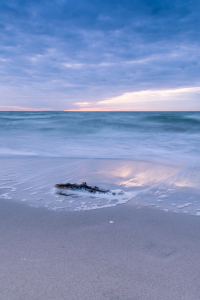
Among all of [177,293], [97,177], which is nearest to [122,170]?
[97,177]

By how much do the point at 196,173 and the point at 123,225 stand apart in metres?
2.56

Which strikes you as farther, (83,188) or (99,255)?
(83,188)

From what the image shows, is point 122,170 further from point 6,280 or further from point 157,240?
point 6,280

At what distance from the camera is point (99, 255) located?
5.35ft

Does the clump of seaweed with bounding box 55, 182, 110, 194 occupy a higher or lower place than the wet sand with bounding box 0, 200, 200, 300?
higher

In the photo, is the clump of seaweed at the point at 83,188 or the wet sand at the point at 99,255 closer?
the wet sand at the point at 99,255

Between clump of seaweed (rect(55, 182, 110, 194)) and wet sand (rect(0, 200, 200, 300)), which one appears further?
clump of seaweed (rect(55, 182, 110, 194))

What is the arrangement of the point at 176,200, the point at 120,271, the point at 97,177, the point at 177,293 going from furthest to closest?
the point at 97,177 < the point at 176,200 < the point at 120,271 < the point at 177,293

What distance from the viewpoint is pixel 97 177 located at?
3.74 metres

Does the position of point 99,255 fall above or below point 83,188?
below

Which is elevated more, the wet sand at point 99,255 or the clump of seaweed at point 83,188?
the clump of seaweed at point 83,188

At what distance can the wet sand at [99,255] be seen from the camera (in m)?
1.31

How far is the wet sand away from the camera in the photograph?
4.29 feet

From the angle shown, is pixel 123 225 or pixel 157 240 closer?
pixel 157 240
